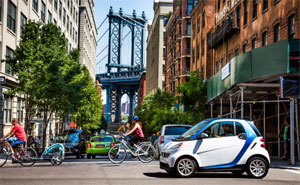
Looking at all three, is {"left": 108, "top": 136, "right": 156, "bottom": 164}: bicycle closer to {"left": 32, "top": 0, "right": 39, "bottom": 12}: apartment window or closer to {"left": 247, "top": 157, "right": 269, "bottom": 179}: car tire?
{"left": 247, "top": 157, "right": 269, "bottom": 179}: car tire

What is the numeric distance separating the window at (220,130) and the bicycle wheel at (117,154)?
14.0ft

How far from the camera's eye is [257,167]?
10.5 m

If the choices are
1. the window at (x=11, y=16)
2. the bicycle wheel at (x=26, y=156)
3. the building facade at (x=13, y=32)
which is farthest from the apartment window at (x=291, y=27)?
the window at (x=11, y=16)

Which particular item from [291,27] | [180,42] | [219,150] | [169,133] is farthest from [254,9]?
[180,42]

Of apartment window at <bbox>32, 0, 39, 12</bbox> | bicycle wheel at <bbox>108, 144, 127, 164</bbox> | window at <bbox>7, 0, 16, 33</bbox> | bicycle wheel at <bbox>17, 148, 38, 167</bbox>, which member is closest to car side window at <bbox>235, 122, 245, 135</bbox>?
bicycle wheel at <bbox>108, 144, 127, 164</bbox>

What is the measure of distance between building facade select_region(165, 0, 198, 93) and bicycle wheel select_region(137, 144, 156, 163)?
38135 millimetres

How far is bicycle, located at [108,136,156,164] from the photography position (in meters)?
14.3

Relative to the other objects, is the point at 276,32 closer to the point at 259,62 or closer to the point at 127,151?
the point at 259,62

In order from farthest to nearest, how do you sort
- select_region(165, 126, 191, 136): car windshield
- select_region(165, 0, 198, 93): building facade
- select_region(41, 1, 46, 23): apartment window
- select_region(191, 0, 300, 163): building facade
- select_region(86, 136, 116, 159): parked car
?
select_region(165, 0, 198, 93): building facade → select_region(41, 1, 46, 23): apartment window → select_region(86, 136, 116, 159): parked car → select_region(165, 126, 191, 136): car windshield → select_region(191, 0, 300, 163): building facade

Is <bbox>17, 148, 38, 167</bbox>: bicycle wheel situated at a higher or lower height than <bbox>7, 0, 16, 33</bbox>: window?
lower

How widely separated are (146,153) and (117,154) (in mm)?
980

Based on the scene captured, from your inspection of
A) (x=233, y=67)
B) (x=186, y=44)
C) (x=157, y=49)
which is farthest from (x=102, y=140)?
(x=157, y=49)

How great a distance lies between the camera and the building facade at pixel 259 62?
16906 millimetres

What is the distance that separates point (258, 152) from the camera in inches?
412
